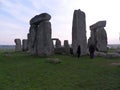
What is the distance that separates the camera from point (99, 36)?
3325 centimetres

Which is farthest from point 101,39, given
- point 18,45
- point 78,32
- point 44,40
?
point 18,45

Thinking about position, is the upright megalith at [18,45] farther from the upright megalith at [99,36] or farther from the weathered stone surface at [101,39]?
the weathered stone surface at [101,39]

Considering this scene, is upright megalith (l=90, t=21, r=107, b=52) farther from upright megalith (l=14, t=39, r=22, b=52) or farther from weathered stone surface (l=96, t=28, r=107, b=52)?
upright megalith (l=14, t=39, r=22, b=52)

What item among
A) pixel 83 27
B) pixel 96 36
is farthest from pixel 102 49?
pixel 83 27

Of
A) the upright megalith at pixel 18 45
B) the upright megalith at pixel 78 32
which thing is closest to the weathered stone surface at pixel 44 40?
the upright megalith at pixel 78 32

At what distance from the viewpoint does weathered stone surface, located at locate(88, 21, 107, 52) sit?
1294 inches

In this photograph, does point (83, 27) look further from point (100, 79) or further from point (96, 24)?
point (100, 79)

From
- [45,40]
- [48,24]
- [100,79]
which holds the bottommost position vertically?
[100,79]

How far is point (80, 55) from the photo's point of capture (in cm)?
2722

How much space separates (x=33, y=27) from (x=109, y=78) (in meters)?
18.2

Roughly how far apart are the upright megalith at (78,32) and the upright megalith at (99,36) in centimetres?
512

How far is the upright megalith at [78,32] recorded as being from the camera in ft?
90.0

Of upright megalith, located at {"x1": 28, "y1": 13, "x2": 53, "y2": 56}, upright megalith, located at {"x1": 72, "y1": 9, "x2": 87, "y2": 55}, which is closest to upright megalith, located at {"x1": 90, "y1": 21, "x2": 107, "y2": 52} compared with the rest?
upright megalith, located at {"x1": 72, "y1": 9, "x2": 87, "y2": 55}

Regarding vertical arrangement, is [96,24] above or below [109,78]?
above
